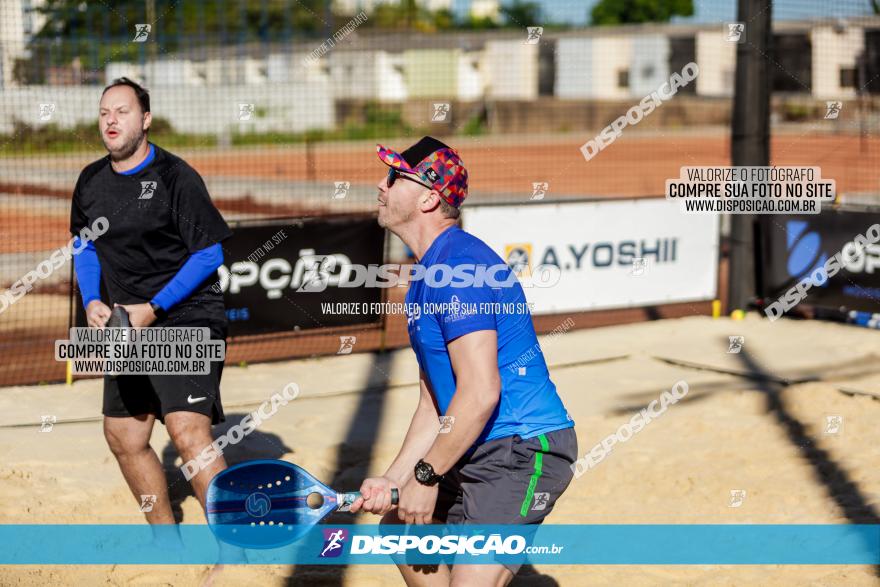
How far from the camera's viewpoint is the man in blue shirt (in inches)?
131

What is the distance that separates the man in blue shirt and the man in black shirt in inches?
64.4

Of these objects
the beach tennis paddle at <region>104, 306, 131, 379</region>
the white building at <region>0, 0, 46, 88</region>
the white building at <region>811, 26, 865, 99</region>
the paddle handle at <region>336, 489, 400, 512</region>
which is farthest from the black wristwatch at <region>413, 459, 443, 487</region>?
the white building at <region>811, 26, 865, 99</region>

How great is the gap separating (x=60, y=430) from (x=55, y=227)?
11.3m

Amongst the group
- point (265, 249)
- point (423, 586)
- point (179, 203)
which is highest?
point (179, 203)

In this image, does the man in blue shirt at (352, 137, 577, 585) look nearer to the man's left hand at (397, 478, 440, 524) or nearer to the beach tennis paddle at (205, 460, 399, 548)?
the man's left hand at (397, 478, 440, 524)

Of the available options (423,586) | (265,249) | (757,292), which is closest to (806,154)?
(757,292)

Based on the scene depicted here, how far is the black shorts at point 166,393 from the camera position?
4.95m

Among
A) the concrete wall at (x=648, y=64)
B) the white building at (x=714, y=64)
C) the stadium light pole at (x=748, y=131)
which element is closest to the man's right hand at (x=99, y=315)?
the stadium light pole at (x=748, y=131)

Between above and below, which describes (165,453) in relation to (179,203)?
below

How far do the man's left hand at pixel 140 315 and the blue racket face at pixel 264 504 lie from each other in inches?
60.4

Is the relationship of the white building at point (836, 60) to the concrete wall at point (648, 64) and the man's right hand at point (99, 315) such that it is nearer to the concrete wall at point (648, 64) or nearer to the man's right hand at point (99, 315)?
the concrete wall at point (648, 64)

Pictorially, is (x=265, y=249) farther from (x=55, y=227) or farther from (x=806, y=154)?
(x=806, y=154)

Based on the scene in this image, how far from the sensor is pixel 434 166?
3.48 metres

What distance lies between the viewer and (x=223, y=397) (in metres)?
8.33
